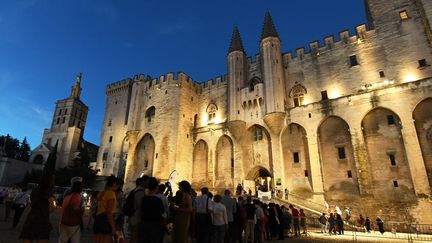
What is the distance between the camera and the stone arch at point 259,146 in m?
23.9

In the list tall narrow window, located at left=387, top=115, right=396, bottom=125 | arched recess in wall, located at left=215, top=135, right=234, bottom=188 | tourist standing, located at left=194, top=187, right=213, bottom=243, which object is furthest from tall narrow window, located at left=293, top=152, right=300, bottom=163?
tourist standing, located at left=194, top=187, right=213, bottom=243

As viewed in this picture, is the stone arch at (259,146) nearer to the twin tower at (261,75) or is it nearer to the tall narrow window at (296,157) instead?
the twin tower at (261,75)

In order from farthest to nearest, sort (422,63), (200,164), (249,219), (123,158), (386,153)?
(123,158) < (200,164) < (422,63) < (386,153) < (249,219)

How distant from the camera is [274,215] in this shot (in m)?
10.4

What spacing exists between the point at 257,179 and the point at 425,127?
1414 centimetres

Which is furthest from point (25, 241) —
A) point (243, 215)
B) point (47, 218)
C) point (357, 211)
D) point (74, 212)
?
point (357, 211)

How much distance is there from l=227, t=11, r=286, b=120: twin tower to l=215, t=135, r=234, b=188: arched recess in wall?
3051mm

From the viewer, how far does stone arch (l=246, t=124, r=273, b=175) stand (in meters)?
23.9

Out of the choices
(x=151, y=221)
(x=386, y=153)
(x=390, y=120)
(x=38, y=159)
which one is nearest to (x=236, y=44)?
(x=390, y=120)

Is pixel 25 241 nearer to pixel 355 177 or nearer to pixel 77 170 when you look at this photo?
pixel 355 177

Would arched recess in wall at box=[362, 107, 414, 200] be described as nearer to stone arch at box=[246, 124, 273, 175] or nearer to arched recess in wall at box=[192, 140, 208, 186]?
stone arch at box=[246, 124, 273, 175]

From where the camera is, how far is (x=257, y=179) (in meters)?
25.6

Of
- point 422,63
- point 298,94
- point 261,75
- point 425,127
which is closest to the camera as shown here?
point 425,127

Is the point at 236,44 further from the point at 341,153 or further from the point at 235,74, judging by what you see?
the point at 341,153
